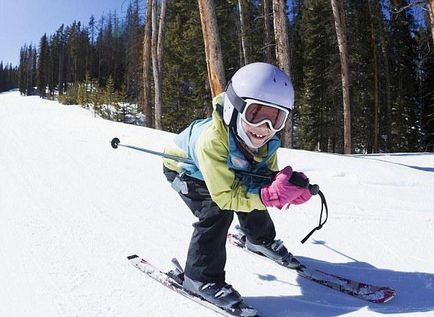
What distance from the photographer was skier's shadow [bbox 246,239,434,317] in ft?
7.94

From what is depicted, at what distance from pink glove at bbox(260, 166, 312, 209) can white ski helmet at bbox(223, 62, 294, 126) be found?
0.44 m

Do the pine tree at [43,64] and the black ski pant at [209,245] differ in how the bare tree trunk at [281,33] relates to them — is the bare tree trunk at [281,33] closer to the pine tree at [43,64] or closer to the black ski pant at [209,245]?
the black ski pant at [209,245]

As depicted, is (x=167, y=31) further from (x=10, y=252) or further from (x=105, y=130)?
(x=10, y=252)

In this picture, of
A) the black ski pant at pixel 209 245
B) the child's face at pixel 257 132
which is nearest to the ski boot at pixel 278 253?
the black ski pant at pixel 209 245

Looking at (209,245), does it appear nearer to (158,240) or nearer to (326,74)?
(158,240)

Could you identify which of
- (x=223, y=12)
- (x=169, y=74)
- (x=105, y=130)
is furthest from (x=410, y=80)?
(x=105, y=130)

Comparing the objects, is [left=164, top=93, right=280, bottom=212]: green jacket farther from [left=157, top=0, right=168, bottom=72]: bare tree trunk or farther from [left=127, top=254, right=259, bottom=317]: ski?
[left=157, top=0, right=168, bottom=72]: bare tree trunk

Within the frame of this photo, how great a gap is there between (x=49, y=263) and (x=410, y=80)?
28078 mm

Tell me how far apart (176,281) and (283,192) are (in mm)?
1050

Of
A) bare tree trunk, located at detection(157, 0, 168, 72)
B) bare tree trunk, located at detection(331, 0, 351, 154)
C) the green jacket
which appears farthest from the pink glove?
bare tree trunk, located at detection(157, 0, 168, 72)

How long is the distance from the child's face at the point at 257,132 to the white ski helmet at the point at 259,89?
0.31ft

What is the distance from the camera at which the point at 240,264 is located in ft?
10.1

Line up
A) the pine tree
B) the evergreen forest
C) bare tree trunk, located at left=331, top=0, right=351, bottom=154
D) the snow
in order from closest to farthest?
1. the snow
2. bare tree trunk, located at left=331, top=0, right=351, bottom=154
3. the evergreen forest
4. the pine tree

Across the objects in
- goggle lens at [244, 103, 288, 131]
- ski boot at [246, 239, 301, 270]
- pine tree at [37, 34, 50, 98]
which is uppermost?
pine tree at [37, 34, 50, 98]
